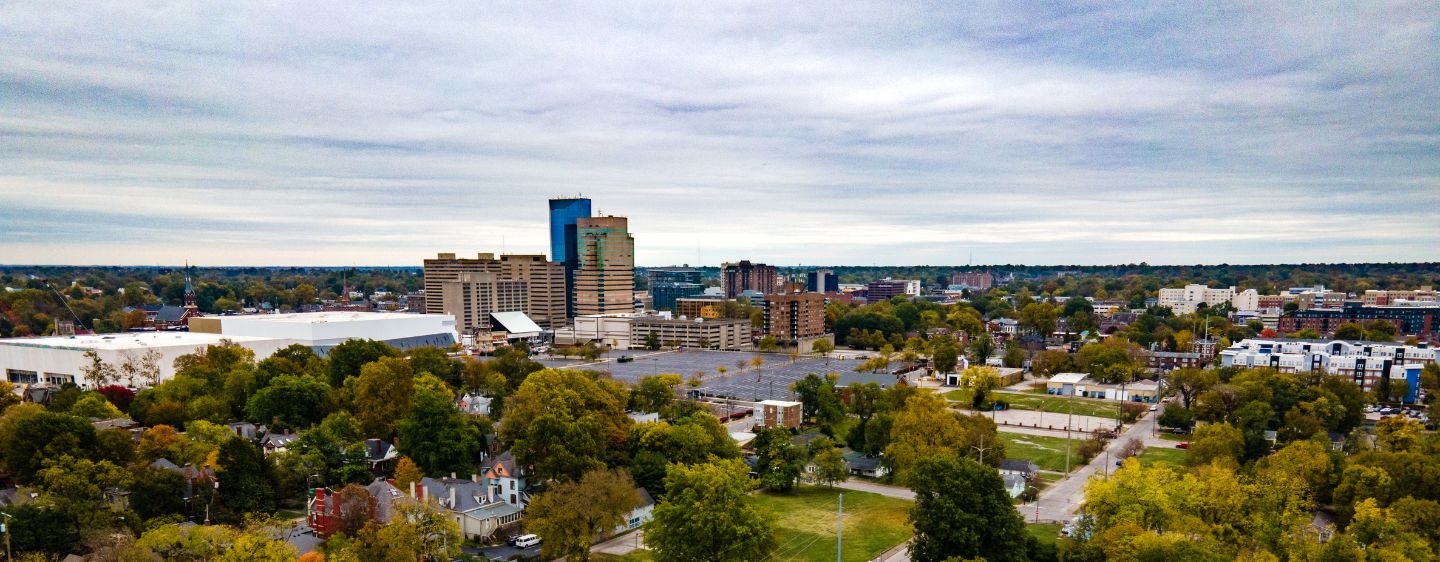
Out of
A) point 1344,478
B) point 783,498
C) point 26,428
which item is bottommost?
point 783,498

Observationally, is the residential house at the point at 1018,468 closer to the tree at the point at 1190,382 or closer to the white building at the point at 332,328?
the tree at the point at 1190,382

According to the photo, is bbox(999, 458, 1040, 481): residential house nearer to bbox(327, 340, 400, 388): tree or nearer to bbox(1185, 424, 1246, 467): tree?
bbox(1185, 424, 1246, 467): tree

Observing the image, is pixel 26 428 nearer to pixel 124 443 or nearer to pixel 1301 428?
pixel 124 443

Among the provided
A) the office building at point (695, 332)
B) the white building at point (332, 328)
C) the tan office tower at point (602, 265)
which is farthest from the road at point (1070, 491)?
the tan office tower at point (602, 265)

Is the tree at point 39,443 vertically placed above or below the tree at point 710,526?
above

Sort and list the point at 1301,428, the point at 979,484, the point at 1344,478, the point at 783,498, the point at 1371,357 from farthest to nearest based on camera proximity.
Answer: the point at 1371,357 → the point at 1301,428 → the point at 783,498 → the point at 1344,478 → the point at 979,484

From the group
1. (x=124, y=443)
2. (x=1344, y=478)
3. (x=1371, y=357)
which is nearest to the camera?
(x=1344, y=478)

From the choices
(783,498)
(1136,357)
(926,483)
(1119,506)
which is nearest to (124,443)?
(783,498)

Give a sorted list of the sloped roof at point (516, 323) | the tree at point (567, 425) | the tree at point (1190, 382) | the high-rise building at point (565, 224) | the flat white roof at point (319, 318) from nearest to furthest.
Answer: the tree at point (567, 425) < the tree at point (1190, 382) < the flat white roof at point (319, 318) < the sloped roof at point (516, 323) < the high-rise building at point (565, 224)
